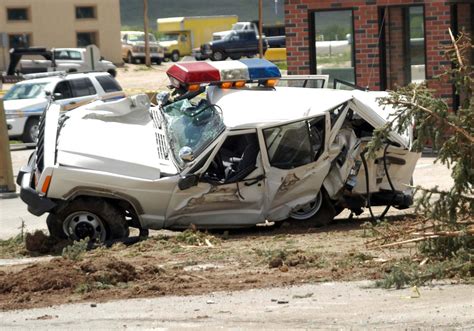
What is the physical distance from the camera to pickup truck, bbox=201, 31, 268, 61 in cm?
5994

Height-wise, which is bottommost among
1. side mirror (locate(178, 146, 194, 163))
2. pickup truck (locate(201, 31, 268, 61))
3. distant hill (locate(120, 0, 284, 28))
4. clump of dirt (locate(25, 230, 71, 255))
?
clump of dirt (locate(25, 230, 71, 255))

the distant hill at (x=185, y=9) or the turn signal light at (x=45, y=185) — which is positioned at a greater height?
the distant hill at (x=185, y=9)

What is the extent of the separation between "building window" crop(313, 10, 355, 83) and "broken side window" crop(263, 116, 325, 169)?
31.3ft

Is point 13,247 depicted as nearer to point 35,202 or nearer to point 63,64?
point 35,202

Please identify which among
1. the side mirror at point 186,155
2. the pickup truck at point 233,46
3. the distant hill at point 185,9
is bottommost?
the side mirror at point 186,155

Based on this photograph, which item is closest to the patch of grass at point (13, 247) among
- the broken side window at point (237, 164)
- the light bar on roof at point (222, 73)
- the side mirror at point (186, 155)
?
the side mirror at point (186, 155)

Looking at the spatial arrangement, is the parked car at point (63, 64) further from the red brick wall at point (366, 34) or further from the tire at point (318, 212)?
the tire at point (318, 212)

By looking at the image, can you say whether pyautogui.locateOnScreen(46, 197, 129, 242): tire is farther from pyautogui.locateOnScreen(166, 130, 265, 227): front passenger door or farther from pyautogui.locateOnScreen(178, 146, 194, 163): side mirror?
pyautogui.locateOnScreen(178, 146, 194, 163): side mirror

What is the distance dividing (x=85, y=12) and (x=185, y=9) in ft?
104

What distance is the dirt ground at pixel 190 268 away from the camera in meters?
9.20

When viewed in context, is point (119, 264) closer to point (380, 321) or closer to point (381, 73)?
point (380, 321)

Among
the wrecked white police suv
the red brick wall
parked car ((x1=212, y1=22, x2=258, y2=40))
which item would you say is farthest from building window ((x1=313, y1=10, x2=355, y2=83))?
parked car ((x1=212, y1=22, x2=258, y2=40))

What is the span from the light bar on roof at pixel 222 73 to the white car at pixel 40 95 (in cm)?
1452

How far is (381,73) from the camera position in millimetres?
21844
